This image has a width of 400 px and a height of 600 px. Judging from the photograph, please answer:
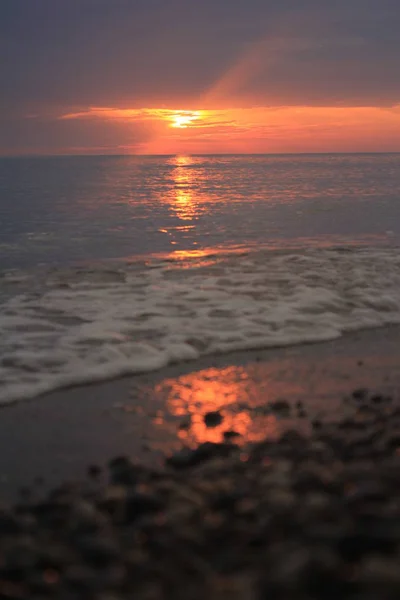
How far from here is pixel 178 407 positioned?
5582mm

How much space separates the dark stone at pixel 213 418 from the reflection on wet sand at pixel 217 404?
30mm

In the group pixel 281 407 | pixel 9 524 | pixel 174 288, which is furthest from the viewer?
pixel 174 288

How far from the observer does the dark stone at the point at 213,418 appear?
16.9 ft

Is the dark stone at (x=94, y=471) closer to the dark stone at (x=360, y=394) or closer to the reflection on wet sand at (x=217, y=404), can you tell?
the reflection on wet sand at (x=217, y=404)

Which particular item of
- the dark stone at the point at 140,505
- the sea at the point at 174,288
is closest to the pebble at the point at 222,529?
the dark stone at the point at 140,505

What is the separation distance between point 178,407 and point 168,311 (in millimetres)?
3514

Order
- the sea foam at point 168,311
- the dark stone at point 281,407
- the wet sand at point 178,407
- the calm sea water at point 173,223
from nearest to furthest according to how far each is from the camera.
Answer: the wet sand at point 178,407
the dark stone at point 281,407
the sea foam at point 168,311
the calm sea water at point 173,223

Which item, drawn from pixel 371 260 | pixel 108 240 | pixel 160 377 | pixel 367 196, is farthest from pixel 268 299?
pixel 367 196

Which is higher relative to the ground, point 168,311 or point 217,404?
point 168,311

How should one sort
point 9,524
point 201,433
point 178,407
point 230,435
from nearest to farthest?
1. point 9,524
2. point 230,435
3. point 201,433
4. point 178,407

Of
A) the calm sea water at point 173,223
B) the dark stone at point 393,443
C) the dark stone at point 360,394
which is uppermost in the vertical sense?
the calm sea water at point 173,223

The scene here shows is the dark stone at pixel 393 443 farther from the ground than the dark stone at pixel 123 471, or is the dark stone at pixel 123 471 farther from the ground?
the dark stone at pixel 393 443

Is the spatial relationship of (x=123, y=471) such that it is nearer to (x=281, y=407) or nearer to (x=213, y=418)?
(x=213, y=418)

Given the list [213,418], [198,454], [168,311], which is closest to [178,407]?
[213,418]
